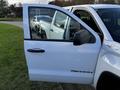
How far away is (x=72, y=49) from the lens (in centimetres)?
517

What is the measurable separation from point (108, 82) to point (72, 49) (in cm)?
72

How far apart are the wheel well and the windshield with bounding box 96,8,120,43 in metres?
0.54

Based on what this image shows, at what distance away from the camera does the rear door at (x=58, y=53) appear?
5145 millimetres

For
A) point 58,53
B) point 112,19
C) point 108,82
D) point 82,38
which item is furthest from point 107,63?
point 112,19

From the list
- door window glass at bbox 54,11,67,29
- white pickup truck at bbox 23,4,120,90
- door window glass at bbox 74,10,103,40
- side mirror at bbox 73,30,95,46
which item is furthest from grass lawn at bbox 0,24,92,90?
side mirror at bbox 73,30,95,46

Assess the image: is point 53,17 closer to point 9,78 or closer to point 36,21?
point 36,21

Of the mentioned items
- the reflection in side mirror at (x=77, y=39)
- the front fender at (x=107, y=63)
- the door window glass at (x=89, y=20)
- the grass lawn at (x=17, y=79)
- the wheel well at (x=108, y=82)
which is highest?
the door window glass at (x=89, y=20)

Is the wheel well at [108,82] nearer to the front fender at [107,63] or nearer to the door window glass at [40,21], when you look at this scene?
the front fender at [107,63]

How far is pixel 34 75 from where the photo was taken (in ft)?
17.6

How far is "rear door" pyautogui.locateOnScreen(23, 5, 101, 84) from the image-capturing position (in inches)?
203

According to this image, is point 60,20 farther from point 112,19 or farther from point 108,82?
point 108,82

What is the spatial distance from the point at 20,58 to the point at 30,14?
5986 millimetres

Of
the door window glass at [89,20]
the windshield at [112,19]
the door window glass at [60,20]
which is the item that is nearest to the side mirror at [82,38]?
the door window glass at [89,20]

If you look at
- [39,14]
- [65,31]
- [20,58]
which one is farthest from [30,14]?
[20,58]
